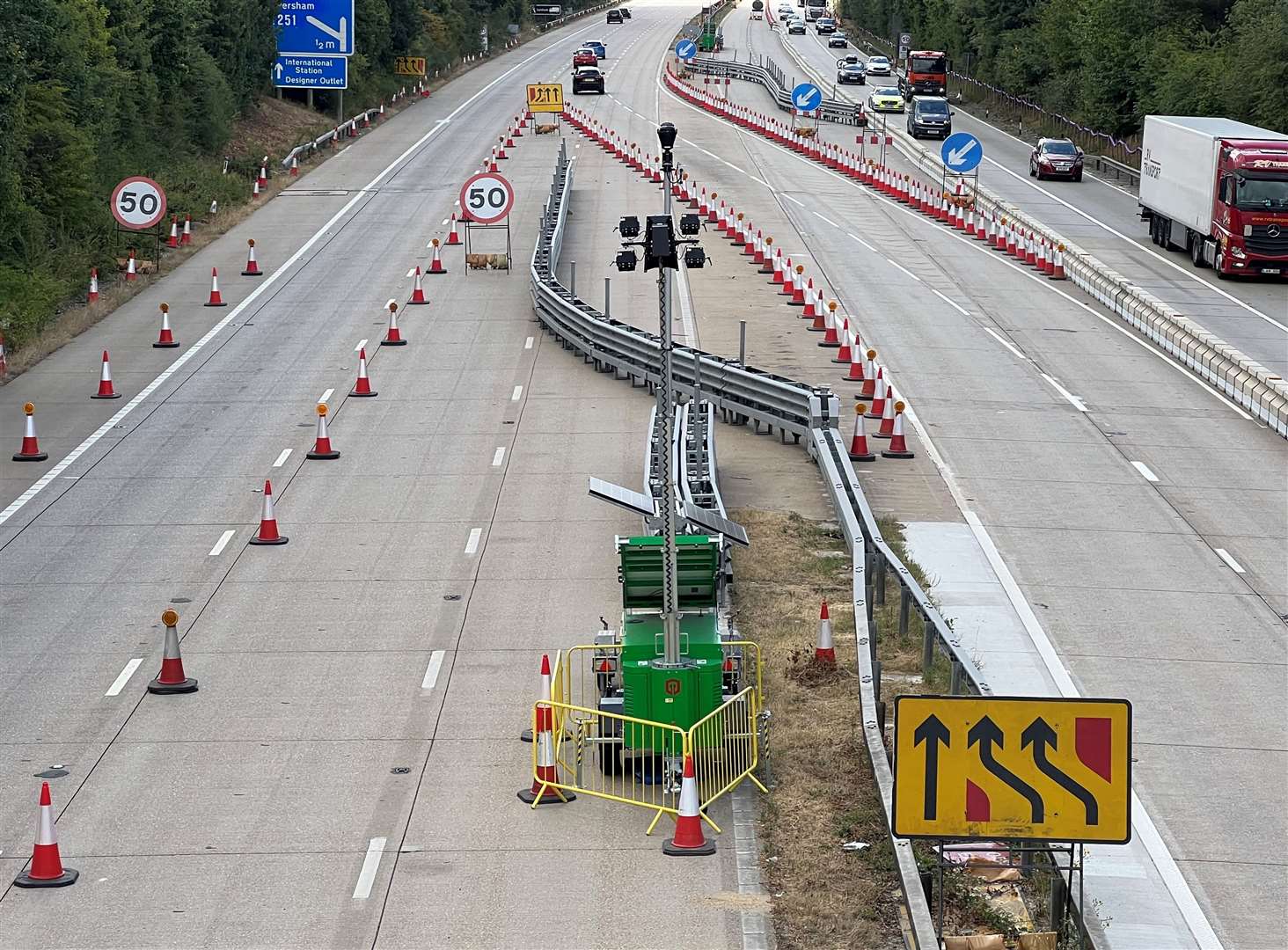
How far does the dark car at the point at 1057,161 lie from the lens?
211 ft

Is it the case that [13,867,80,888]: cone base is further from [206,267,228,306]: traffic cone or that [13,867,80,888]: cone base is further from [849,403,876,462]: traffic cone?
[206,267,228,306]: traffic cone

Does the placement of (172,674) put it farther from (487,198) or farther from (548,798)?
(487,198)

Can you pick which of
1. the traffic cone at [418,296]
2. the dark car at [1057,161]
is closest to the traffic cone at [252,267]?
the traffic cone at [418,296]

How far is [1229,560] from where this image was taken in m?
22.3

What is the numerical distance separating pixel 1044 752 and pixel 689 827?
3.71 m

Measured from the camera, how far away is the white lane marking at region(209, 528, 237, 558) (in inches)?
848

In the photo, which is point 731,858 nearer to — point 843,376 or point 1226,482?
point 1226,482

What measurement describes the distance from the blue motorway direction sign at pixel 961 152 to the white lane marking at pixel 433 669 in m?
32.3

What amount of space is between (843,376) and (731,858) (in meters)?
19.6

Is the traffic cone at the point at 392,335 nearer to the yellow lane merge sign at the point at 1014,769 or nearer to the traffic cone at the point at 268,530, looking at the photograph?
the traffic cone at the point at 268,530

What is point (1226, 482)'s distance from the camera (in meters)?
26.2

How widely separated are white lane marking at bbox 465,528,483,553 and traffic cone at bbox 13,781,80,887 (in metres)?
9.13

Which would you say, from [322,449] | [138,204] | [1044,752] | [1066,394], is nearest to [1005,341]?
[1066,394]

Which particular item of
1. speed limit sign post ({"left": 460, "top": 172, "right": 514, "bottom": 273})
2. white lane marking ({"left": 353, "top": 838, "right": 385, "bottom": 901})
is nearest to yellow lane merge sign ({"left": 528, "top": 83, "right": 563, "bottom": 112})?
speed limit sign post ({"left": 460, "top": 172, "right": 514, "bottom": 273})
